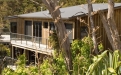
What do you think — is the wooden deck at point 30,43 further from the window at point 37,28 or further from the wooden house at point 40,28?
the window at point 37,28

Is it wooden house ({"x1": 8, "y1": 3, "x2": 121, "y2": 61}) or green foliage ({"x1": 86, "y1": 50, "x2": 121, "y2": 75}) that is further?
wooden house ({"x1": 8, "y1": 3, "x2": 121, "y2": 61})

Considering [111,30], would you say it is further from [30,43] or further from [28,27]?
[28,27]

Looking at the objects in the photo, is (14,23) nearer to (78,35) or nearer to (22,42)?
(22,42)

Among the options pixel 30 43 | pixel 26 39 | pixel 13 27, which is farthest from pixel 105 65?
pixel 13 27

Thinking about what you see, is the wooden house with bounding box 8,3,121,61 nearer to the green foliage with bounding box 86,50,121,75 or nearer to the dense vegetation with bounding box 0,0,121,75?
the dense vegetation with bounding box 0,0,121,75

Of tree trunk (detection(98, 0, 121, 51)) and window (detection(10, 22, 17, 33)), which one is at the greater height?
tree trunk (detection(98, 0, 121, 51))

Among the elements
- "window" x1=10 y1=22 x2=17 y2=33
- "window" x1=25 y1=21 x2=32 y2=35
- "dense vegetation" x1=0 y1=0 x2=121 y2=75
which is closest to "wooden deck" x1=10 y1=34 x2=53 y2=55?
"window" x1=25 y1=21 x2=32 y2=35

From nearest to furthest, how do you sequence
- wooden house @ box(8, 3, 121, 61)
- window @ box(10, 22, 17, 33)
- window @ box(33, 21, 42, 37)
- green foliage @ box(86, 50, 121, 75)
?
green foliage @ box(86, 50, 121, 75) → wooden house @ box(8, 3, 121, 61) → window @ box(33, 21, 42, 37) → window @ box(10, 22, 17, 33)

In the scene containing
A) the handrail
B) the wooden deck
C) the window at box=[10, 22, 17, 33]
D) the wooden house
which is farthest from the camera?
the window at box=[10, 22, 17, 33]

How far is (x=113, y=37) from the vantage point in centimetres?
536

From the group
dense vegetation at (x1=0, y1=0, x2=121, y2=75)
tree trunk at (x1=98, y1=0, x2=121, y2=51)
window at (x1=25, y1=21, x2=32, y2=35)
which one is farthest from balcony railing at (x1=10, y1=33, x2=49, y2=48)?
tree trunk at (x1=98, y1=0, x2=121, y2=51)

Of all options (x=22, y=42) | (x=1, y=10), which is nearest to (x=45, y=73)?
(x=22, y=42)

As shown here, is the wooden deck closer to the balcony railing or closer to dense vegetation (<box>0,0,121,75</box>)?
the balcony railing

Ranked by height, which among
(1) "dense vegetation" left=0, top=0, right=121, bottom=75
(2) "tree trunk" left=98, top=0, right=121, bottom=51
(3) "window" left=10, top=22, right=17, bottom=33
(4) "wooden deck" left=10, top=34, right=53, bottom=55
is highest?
(2) "tree trunk" left=98, top=0, right=121, bottom=51
